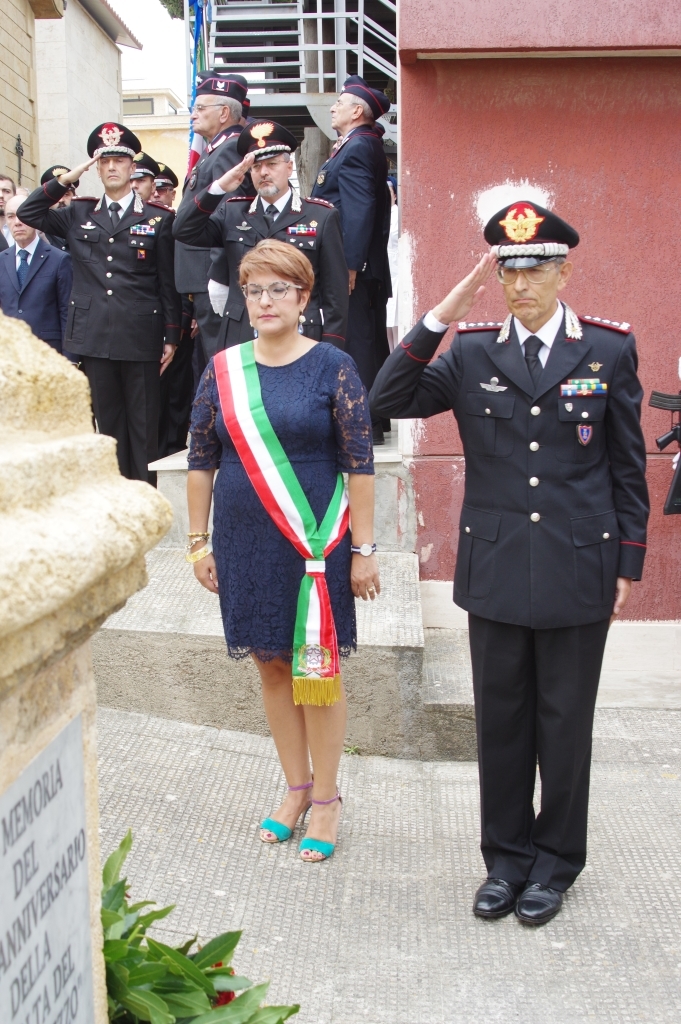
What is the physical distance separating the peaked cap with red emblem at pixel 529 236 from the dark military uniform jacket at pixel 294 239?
6.28 ft

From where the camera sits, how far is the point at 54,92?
22562 mm

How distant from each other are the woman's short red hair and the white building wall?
64.7 ft

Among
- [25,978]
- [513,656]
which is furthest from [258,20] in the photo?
[25,978]

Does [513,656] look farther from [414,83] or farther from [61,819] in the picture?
[414,83]

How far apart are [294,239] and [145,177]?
325 centimetres

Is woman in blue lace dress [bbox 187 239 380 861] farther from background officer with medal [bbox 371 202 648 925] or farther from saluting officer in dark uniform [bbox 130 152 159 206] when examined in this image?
saluting officer in dark uniform [bbox 130 152 159 206]

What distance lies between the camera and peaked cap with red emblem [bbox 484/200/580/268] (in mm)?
3041

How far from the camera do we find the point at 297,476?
342 centimetres

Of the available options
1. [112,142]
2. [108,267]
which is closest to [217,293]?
[108,267]

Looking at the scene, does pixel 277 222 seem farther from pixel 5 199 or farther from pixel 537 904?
pixel 5 199

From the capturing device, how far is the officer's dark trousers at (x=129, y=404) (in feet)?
19.4

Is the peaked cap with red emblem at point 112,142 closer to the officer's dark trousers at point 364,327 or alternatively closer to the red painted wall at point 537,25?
the officer's dark trousers at point 364,327

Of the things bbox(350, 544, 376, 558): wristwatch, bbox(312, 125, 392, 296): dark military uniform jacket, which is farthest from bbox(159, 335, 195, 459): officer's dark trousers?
bbox(350, 544, 376, 558): wristwatch

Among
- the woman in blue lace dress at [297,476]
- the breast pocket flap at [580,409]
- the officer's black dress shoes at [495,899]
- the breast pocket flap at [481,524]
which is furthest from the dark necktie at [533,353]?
the officer's black dress shoes at [495,899]
